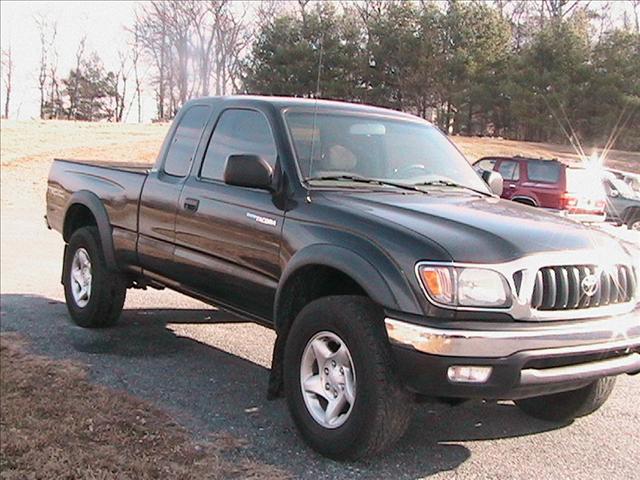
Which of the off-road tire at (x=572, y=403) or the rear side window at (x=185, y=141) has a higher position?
the rear side window at (x=185, y=141)

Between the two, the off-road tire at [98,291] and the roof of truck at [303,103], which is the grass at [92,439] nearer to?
the off-road tire at [98,291]

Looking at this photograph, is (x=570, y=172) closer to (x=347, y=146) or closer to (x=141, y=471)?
(x=347, y=146)

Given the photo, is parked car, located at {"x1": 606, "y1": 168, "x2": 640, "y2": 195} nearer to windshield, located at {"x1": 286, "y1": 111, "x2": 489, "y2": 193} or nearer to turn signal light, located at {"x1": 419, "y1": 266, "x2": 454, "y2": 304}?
windshield, located at {"x1": 286, "y1": 111, "x2": 489, "y2": 193}

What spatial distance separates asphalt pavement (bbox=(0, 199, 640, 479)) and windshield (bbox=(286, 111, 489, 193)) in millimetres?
1536

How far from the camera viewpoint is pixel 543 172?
16.3m

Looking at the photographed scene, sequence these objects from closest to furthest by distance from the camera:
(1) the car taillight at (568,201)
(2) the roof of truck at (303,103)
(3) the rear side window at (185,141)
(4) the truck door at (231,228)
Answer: (4) the truck door at (231,228) < (2) the roof of truck at (303,103) < (3) the rear side window at (185,141) < (1) the car taillight at (568,201)

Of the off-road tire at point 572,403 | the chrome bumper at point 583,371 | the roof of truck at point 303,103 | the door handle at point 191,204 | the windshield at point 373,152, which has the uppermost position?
the roof of truck at point 303,103

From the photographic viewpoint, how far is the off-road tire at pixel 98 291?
21.1 ft

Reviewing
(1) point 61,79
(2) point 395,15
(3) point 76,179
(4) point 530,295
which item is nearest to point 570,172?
(3) point 76,179

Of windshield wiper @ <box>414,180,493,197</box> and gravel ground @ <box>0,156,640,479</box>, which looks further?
windshield wiper @ <box>414,180,493,197</box>

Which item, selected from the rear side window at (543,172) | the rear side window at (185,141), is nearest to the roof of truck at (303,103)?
the rear side window at (185,141)

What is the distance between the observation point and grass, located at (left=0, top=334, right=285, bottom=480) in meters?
3.77

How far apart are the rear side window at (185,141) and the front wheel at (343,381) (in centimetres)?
202

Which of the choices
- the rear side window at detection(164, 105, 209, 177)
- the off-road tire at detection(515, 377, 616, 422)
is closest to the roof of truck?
the rear side window at detection(164, 105, 209, 177)
